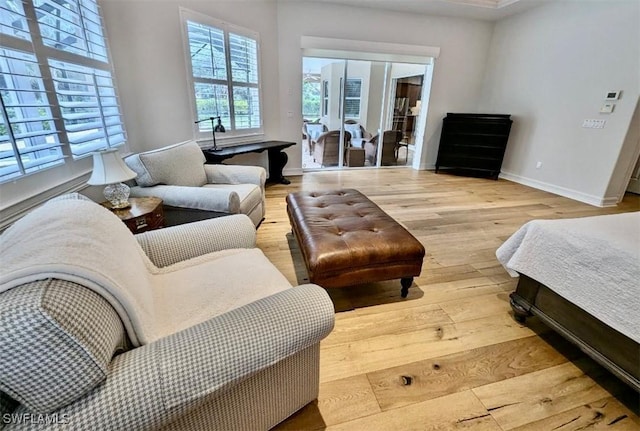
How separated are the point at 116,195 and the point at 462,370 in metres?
2.21

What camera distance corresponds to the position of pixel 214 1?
11.1 ft

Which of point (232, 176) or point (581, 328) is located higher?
point (232, 176)

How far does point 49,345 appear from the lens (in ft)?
1.74

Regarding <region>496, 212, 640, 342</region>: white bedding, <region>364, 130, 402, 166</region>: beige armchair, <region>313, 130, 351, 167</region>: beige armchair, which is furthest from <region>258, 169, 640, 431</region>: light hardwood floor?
<region>364, 130, 402, 166</region>: beige armchair

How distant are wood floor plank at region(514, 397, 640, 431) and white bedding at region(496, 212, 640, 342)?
350mm

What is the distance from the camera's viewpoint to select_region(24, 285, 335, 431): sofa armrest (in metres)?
0.61

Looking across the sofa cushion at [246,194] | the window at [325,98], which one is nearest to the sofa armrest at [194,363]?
the sofa cushion at [246,194]

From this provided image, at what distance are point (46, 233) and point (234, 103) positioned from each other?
142 inches

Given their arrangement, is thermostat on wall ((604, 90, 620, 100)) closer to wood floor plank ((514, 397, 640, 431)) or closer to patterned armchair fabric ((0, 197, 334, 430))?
wood floor plank ((514, 397, 640, 431))

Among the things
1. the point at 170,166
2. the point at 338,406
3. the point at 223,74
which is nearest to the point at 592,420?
the point at 338,406

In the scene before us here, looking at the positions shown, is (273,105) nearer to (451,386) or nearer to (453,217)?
(453,217)

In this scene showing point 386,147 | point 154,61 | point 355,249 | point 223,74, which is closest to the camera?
point 355,249

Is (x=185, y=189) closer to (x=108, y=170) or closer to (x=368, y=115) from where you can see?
→ (x=108, y=170)

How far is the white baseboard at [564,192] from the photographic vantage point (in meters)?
3.76
